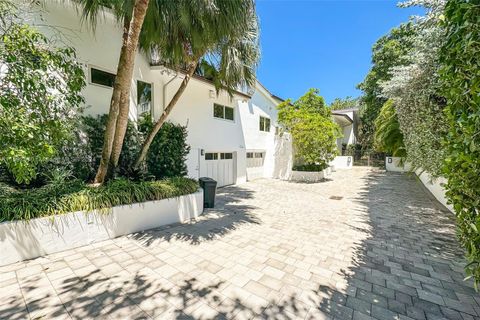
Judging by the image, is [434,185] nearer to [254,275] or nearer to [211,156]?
[211,156]

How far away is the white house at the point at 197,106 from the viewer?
22.5 feet

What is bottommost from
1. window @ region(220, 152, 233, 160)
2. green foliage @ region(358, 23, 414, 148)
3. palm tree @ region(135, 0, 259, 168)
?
window @ region(220, 152, 233, 160)

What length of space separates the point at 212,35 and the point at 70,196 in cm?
526

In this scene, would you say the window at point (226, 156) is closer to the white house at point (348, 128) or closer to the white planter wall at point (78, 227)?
the white planter wall at point (78, 227)

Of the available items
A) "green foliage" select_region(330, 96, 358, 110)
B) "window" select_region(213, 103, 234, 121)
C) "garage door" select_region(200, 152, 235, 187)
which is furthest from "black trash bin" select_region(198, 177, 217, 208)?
"green foliage" select_region(330, 96, 358, 110)

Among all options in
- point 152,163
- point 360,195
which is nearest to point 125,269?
point 152,163

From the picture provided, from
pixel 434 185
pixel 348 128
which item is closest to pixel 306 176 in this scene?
pixel 434 185

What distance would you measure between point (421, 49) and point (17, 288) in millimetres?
9465

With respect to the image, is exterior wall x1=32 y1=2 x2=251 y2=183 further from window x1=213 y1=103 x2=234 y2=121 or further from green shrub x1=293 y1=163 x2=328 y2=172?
green shrub x1=293 y1=163 x2=328 y2=172

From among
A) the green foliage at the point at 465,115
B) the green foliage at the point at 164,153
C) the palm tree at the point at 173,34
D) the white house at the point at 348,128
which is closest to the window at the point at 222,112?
the green foliage at the point at 164,153

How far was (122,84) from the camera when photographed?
5.28 metres

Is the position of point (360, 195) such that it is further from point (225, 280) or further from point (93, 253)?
point (93, 253)

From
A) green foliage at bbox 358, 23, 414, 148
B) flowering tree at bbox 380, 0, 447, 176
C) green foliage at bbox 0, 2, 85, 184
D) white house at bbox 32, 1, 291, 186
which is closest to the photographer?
green foliage at bbox 0, 2, 85, 184

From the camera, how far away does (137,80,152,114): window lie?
28.8 ft
